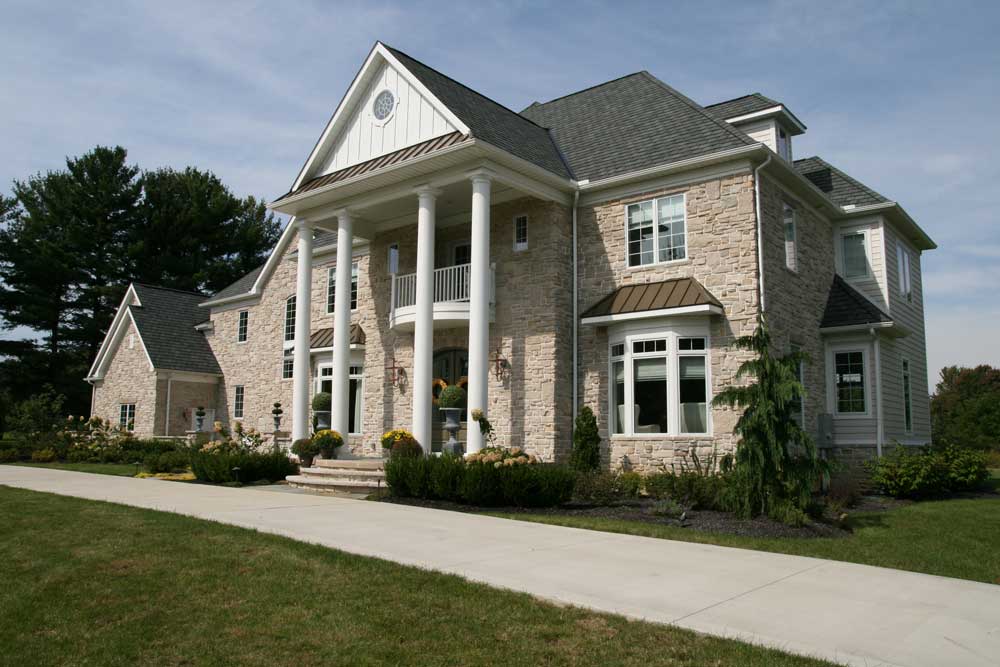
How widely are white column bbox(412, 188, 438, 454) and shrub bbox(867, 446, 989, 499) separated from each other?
920 cm

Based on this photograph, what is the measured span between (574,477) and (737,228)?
633cm

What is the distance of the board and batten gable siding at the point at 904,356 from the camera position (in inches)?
731

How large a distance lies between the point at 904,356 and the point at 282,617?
62.5ft

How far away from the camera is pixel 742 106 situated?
19406 mm

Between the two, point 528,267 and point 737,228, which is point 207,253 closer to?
point 528,267

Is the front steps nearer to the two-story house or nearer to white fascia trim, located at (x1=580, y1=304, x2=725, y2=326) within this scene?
the two-story house

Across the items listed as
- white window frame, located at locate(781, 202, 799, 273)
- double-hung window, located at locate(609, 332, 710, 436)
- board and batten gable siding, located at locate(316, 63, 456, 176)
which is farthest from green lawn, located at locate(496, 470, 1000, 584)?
board and batten gable siding, located at locate(316, 63, 456, 176)

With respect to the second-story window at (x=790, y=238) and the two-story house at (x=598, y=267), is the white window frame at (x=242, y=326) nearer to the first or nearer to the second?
the two-story house at (x=598, y=267)

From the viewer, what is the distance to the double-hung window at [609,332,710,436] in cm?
1539

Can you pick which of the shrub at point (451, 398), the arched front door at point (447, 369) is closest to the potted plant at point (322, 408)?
the arched front door at point (447, 369)

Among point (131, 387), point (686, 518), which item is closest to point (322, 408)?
point (686, 518)

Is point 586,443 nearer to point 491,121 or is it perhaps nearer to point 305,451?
point 305,451

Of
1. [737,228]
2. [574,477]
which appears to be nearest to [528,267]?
[737,228]

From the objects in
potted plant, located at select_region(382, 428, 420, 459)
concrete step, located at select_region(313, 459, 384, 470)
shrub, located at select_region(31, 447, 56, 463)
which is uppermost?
potted plant, located at select_region(382, 428, 420, 459)
